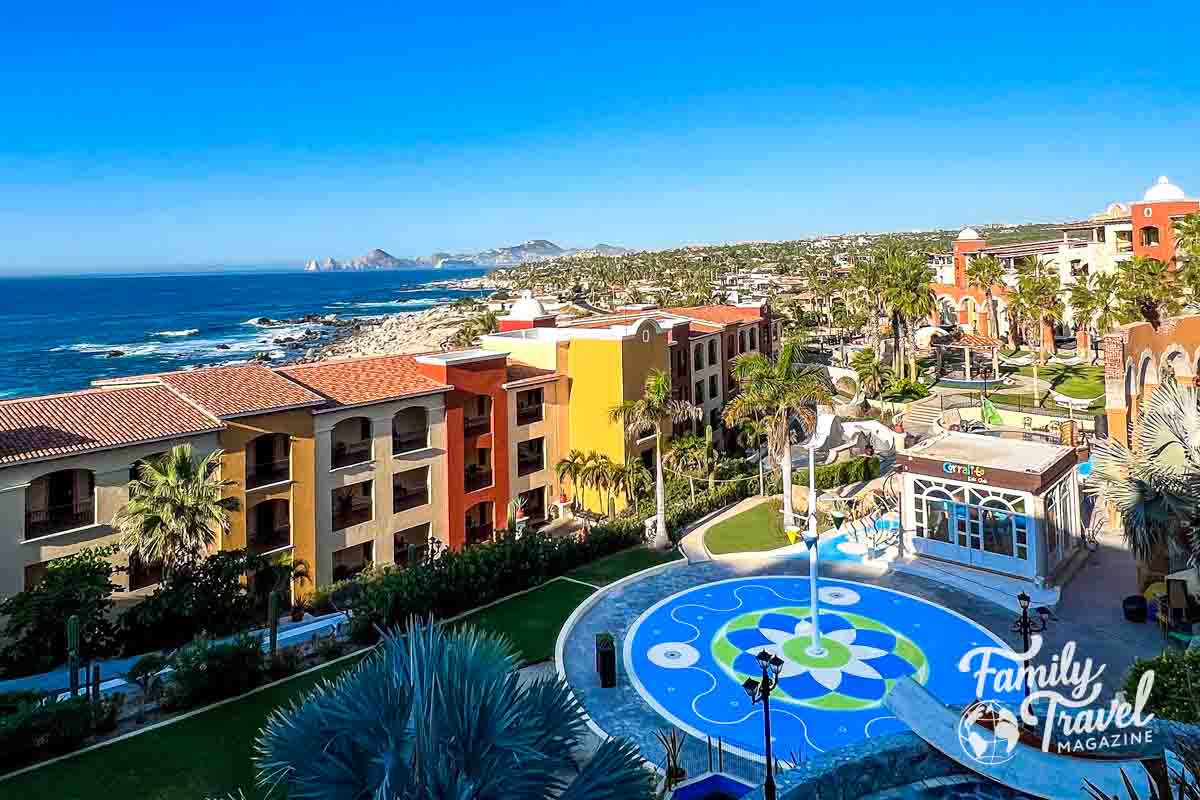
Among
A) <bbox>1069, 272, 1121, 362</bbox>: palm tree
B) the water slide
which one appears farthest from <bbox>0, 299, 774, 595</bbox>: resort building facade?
<bbox>1069, 272, 1121, 362</bbox>: palm tree

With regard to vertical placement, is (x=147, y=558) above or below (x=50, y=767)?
above

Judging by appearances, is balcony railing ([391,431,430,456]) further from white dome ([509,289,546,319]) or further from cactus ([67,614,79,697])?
cactus ([67,614,79,697])

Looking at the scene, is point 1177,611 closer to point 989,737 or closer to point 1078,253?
point 989,737

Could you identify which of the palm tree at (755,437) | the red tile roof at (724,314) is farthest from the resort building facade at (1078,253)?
the palm tree at (755,437)

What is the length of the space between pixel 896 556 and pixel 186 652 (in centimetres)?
2234

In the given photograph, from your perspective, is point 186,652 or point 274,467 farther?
point 274,467

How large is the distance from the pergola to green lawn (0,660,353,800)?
189ft

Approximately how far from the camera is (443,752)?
302 inches

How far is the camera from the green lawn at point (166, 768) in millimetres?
15047

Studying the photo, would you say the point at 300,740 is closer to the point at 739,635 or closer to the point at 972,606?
the point at 739,635

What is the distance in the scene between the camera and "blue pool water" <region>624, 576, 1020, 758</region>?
17188 mm

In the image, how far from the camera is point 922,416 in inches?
1982

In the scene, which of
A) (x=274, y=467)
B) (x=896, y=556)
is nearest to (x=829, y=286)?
(x=896, y=556)

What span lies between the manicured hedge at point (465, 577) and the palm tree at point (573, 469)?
9082 millimetres
